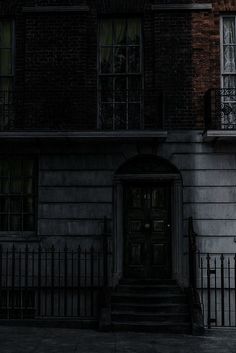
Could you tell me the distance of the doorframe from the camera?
13.6 meters

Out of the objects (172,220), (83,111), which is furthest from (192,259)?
(83,111)

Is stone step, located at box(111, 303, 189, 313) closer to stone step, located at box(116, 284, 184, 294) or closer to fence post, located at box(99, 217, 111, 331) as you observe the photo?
fence post, located at box(99, 217, 111, 331)

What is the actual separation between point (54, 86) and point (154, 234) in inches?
167

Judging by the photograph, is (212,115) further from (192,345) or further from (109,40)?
(192,345)

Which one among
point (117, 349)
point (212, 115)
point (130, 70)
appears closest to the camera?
point (117, 349)

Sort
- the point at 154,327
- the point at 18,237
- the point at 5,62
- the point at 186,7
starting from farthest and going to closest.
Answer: the point at 5,62 < the point at 186,7 < the point at 18,237 < the point at 154,327

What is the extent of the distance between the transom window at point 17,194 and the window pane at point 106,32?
Result: 3.43 metres

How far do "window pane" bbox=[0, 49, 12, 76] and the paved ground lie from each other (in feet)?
20.2

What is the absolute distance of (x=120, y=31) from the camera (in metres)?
→ 14.4

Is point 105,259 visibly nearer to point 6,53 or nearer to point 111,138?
point 111,138

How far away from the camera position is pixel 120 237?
45.5 ft

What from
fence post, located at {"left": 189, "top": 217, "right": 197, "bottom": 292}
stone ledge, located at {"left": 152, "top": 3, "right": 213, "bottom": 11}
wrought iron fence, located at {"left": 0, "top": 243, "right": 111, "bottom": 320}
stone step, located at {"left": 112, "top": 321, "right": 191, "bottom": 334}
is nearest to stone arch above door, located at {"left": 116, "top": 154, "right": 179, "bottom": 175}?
fence post, located at {"left": 189, "top": 217, "right": 197, "bottom": 292}

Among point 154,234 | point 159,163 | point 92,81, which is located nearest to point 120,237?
point 154,234

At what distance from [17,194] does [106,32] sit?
450 cm
